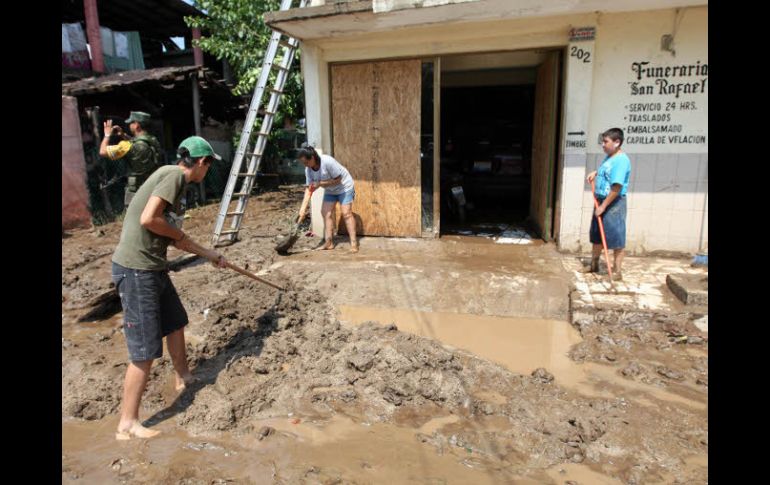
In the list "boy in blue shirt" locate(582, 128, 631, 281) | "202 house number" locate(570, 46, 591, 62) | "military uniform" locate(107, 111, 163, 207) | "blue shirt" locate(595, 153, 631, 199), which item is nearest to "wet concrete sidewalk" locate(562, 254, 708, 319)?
"boy in blue shirt" locate(582, 128, 631, 281)

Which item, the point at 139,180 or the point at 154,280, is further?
the point at 139,180

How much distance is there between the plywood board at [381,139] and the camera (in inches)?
303

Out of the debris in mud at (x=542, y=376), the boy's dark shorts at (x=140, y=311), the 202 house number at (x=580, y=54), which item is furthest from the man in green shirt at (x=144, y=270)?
the 202 house number at (x=580, y=54)

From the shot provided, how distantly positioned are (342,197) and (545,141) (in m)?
3.45

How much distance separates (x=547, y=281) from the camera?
565 centimetres

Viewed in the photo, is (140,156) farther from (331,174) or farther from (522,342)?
(522,342)

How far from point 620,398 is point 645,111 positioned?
4.59 m

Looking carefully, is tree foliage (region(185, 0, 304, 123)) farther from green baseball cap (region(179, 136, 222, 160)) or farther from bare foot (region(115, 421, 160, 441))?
bare foot (region(115, 421, 160, 441))

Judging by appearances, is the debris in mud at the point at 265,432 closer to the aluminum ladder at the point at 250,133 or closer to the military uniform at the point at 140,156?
the aluminum ladder at the point at 250,133

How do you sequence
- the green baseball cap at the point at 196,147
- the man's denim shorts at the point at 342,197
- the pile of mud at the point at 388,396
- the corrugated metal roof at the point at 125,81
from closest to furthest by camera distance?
the pile of mud at the point at 388,396 < the green baseball cap at the point at 196,147 < the man's denim shorts at the point at 342,197 < the corrugated metal roof at the point at 125,81

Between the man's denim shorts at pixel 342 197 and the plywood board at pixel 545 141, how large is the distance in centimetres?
315
